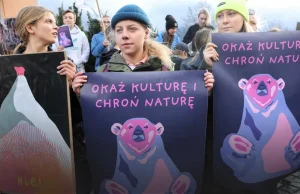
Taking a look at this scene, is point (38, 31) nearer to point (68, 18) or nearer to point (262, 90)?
point (262, 90)

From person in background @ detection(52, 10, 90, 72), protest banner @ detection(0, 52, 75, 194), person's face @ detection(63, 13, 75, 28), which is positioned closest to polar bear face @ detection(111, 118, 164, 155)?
protest banner @ detection(0, 52, 75, 194)

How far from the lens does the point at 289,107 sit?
8.00ft

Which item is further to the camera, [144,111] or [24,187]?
[24,187]

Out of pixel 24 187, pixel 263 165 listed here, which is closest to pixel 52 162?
pixel 24 187

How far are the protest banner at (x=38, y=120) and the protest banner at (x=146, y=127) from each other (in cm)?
19

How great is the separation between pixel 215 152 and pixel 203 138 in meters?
0.18

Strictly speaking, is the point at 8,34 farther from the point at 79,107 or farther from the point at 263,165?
the point at 263,165

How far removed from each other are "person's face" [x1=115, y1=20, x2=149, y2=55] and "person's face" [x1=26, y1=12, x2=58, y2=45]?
1.83 feet

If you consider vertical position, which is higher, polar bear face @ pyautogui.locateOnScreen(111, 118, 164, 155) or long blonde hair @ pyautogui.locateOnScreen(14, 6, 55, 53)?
long blonde hair @ pyautogui.locateOnScreen(14, 6, 55, 53)

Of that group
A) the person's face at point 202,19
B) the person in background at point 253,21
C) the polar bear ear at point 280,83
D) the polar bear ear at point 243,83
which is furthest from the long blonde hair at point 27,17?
the person's face at point 202,19

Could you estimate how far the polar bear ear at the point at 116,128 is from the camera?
237cm

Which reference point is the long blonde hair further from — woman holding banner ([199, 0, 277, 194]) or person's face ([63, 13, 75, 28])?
person's face ([63, 13, 75, 28])

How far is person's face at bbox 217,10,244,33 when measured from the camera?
278 centimetres

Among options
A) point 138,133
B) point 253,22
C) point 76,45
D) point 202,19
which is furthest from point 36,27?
point 202,19
